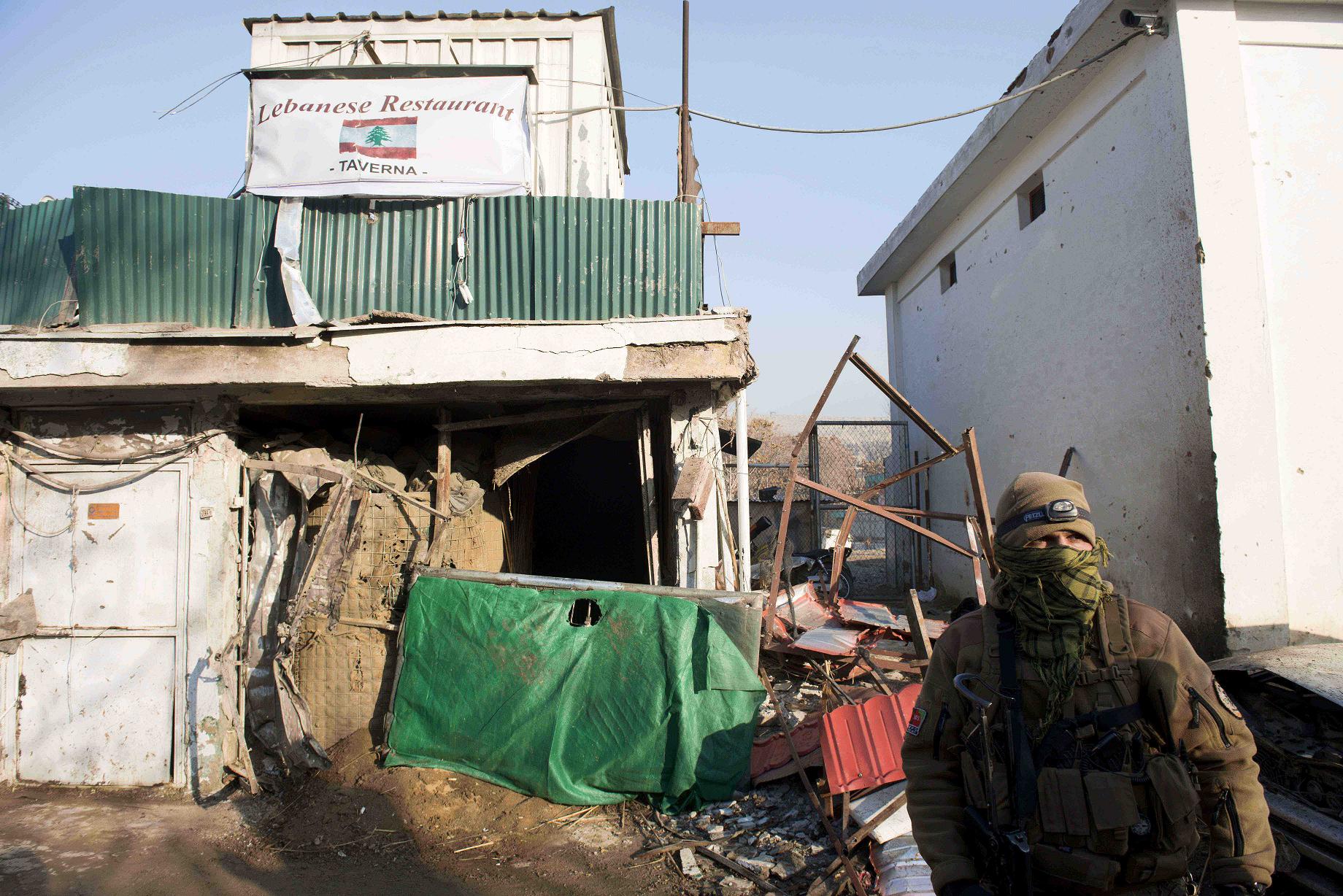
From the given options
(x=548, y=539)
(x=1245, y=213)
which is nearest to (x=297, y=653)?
(x=548, y=539)

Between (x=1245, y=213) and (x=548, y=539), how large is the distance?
327 inches

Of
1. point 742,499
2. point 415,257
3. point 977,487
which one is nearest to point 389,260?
point 415,257

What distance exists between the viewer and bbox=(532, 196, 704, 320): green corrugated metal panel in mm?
5492

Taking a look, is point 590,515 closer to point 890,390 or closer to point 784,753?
point 890,390

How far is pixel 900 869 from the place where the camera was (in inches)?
136

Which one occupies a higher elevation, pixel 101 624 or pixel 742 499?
pixel 742 499

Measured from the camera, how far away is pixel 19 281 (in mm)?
5730

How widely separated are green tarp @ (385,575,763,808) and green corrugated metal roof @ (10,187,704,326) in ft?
7.21

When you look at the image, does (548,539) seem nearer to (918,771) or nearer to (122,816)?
(122,816)

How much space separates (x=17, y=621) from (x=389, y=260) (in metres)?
→ 3.78

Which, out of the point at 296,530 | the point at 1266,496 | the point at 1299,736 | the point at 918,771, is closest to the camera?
the point at 918,771

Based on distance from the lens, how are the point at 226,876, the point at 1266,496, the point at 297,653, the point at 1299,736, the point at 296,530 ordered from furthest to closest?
the point at 296,530 → the point at 297,653 → the point at 1266,496 → the point at 226,876 → the point at 1299,736

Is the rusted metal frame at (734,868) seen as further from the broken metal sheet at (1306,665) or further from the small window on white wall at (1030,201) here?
the small window on white wall at (1030,201)

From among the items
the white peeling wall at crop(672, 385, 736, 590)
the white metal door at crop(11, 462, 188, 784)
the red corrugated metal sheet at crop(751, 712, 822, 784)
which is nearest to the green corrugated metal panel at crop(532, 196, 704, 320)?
the white peeling wall at crop(672, 385, 736, 590)
